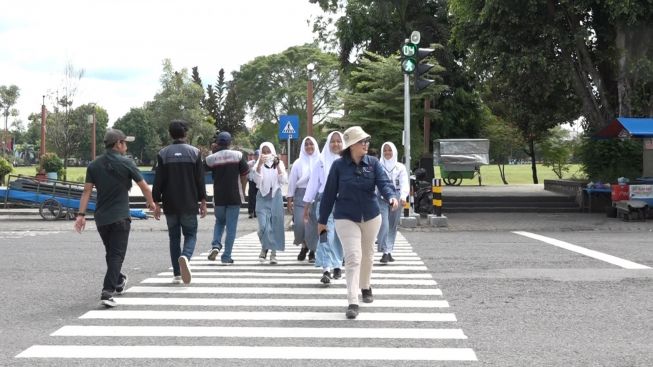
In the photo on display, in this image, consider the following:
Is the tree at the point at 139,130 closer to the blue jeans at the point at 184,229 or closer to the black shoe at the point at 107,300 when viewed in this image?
the blue jeans at the point at 184,229

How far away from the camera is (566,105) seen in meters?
28.1

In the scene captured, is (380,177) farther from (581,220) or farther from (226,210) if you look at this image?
(581,220)

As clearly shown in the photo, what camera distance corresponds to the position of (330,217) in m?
9.39

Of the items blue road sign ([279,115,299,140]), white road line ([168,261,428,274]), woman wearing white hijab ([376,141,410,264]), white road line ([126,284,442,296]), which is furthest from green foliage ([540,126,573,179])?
white road line ([126,284,442,296])

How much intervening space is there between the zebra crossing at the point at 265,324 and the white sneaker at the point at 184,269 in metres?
0.12

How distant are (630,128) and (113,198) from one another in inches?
654

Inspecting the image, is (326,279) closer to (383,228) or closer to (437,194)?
(383,228)

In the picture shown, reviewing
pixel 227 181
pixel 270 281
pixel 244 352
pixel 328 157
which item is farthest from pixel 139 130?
pixel 244 352

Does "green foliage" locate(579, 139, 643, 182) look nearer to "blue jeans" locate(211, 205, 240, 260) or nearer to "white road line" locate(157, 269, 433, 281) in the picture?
"white road line" locate(157, 269, 433, 281)

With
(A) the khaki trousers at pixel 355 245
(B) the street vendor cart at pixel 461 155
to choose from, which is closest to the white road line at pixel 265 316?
(A) the khaki trousers at pixel 355 245

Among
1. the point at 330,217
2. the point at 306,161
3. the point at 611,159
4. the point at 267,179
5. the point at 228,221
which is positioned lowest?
the point at 228,221

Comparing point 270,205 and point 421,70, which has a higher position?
point 421,70

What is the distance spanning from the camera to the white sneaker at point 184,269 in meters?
8.48

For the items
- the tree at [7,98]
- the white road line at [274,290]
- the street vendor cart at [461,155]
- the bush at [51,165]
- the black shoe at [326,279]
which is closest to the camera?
the white road line at [274,290]
